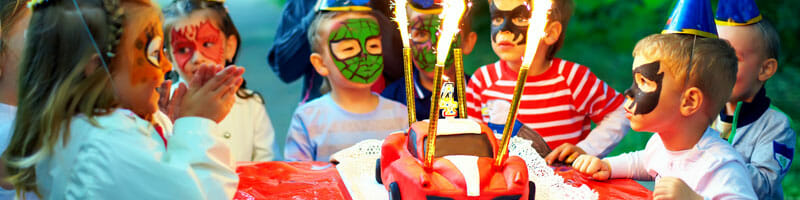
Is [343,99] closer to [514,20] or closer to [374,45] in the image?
[374,45]

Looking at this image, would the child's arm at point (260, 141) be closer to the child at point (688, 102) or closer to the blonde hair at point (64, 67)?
the blonde hair at point (64, 67)

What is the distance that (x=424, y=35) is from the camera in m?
2.09

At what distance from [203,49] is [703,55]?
141 cm

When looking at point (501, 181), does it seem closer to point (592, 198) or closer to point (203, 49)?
point (592, 198)

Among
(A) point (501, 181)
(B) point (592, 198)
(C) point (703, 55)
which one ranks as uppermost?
(C) point (703, 55)

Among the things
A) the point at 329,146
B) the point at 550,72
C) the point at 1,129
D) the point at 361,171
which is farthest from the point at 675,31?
the point at 1,129

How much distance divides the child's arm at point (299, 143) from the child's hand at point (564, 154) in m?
0.77

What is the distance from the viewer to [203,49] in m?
2.02

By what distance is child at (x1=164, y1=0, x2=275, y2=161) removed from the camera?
6.50ft

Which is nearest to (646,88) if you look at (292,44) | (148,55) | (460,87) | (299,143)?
(460,87)

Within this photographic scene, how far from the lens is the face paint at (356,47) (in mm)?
1998

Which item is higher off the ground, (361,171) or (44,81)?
(44,81)

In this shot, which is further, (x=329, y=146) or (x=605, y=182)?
(x=329, y=146)

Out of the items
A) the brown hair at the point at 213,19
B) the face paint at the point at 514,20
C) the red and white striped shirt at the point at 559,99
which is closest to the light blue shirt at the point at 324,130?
the brown hair at the point at 213,19
